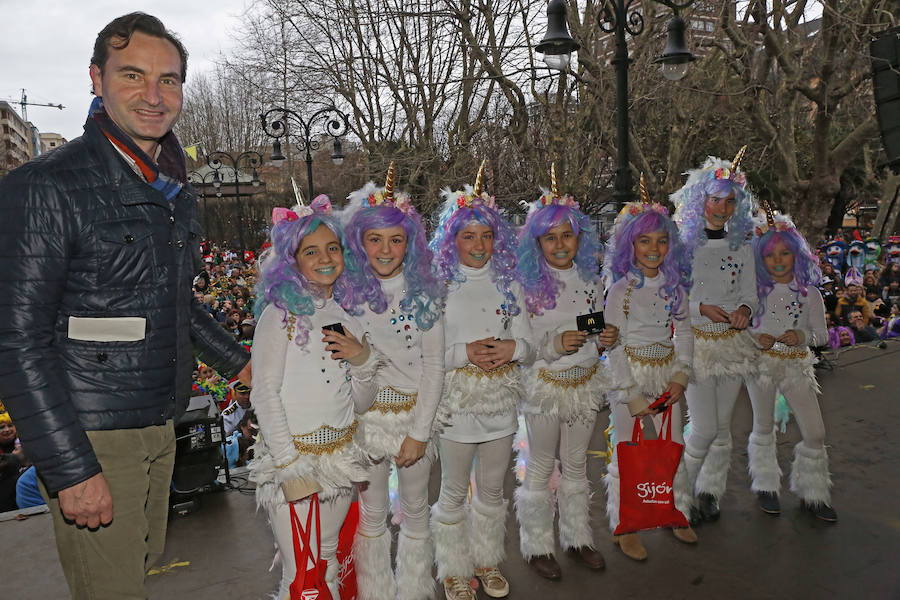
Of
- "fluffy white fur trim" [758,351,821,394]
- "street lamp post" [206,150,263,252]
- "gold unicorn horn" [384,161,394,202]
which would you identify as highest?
"street lamp post" [206,150,263,252]

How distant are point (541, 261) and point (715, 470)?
1852 millimetres

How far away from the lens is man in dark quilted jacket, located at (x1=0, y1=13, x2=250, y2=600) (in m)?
1.63

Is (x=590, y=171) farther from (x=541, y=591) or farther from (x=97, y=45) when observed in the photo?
(x=97, y=45)

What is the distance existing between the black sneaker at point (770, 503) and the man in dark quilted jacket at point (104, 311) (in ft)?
12.1

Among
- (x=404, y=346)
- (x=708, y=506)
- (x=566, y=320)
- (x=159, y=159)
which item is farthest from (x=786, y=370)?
(x=159, y=159)

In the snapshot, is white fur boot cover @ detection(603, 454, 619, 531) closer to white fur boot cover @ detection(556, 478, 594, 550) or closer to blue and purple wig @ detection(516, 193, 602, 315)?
white fur boot cover @ detection(556, 478, 594, 550)

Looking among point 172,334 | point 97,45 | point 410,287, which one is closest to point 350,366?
point 410,287

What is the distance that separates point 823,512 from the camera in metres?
3.92

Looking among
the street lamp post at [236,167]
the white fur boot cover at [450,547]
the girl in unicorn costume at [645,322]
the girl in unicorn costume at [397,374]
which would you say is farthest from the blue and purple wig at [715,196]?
the street lamp post at [236,167]

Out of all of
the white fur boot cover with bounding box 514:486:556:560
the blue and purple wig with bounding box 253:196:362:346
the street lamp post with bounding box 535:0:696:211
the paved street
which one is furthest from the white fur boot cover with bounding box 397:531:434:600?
the street lamp post with bounding box 535:0:696:211

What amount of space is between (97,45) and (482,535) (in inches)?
106

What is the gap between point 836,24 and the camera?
28.7 ft

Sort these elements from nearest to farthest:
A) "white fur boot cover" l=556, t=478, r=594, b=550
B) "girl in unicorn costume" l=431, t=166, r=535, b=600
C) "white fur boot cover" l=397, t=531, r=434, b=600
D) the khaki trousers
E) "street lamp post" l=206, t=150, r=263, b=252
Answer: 1. the khaki trousers
2. "white fur boot cover" l=397, t=531, r=434, b=600
3. "girl in unicorn costume" l=431, t=166, r=535, b=600
4. "white fur boot cover" l=556, t=478, r=594, b=550
5. "street lamp post" l=206, t=150, r=263, b=252

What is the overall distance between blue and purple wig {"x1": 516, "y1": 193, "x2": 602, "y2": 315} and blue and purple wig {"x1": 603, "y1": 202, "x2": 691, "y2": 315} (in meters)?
0.26
